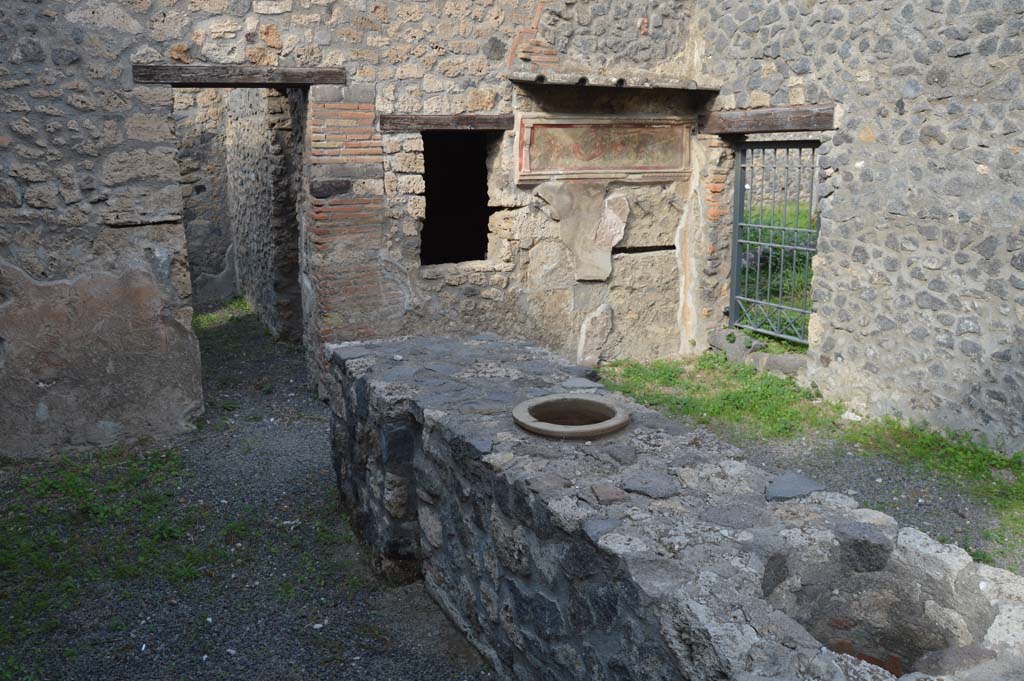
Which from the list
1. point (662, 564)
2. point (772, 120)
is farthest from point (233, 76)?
point (662, 564)

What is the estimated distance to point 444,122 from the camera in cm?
684

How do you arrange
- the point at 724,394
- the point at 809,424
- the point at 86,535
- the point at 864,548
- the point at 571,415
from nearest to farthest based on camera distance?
the point at 864,548 → the point at 571,415 → the point at 86,535 → the point at 809,424 → the point at 724,394

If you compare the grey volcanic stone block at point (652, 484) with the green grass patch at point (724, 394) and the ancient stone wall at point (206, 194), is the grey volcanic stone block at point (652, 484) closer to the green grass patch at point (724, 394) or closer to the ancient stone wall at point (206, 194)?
the green grass patch at point (724, 394)

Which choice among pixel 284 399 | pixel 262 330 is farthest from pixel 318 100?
→ pixel 262 330

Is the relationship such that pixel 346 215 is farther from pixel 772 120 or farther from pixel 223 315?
pixel 223 315

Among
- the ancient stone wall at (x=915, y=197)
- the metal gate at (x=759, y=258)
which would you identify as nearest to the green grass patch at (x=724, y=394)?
the ancient stone wall at (x=915, y=197)

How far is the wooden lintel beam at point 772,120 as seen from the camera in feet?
22.1

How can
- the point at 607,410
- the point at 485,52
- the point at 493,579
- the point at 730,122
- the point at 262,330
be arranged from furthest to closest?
1. the point at 262,330
2. the point at 730,122
3. the point at 485,52
4. the point at 607,410
5. the point at 493,579

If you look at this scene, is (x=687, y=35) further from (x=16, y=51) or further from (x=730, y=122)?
(x=16, y=51)

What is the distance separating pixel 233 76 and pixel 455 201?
4711mm

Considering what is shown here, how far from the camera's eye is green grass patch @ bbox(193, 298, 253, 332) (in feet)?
31.3

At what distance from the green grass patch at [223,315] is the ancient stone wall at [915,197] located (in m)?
6.07

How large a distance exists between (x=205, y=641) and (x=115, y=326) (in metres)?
2.95

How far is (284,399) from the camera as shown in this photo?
23.0 ft
